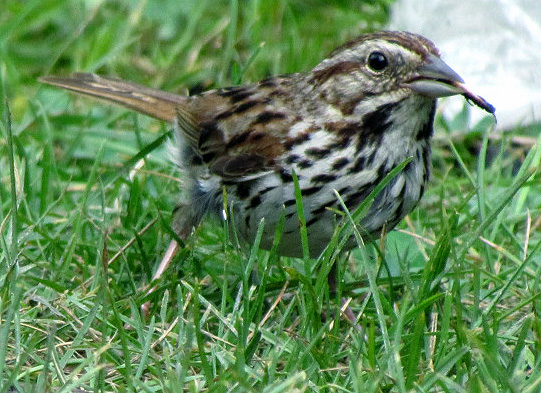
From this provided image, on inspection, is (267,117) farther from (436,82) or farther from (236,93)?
(436,82)

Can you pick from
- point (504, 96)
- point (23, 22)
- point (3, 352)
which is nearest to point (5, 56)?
point (23, 22)

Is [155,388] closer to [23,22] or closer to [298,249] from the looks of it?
[298,249]

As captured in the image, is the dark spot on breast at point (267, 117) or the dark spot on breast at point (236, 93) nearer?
the dark spot on breast at point (267, 117)

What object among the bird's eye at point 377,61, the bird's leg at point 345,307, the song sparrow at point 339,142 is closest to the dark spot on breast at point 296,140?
the song sparrow at point 339,142

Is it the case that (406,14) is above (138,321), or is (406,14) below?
above

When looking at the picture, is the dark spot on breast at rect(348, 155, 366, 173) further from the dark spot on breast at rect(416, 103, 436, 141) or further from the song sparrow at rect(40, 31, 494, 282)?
the dark spot on breast at rect(416, 103, 436, 141)

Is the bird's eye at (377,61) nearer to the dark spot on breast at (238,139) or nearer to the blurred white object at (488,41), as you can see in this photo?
the dark spot on breast at (238,139)

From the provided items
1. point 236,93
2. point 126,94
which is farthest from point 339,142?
point 126,94
